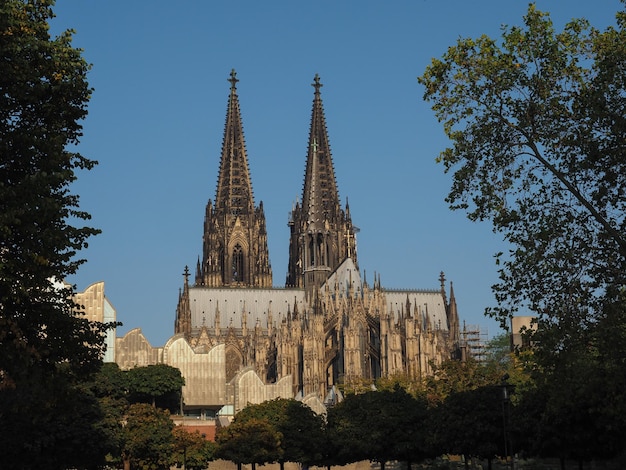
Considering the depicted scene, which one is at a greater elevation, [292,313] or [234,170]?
[234,170]

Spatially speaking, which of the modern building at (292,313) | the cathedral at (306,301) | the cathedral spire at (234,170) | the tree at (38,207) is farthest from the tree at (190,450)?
the cathedral spire at (234,170)

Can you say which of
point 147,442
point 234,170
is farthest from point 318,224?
point 147,442

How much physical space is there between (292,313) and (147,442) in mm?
65238

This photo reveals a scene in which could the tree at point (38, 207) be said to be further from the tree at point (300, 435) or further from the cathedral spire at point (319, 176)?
the cathedral spire at point (319, 176)

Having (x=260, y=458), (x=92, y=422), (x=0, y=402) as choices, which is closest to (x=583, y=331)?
(x=0, y=402)

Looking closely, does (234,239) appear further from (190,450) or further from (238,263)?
(190,450)

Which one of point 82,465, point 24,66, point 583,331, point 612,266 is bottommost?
point 82,465

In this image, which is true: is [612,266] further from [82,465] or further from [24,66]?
[82,465]

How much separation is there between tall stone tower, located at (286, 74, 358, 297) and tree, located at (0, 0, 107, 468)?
97.3 m

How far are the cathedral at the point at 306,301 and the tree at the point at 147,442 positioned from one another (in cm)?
4598

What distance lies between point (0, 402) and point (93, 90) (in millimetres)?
11793

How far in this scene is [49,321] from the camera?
78.5 feet

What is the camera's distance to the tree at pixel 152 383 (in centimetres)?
6871

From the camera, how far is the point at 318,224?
130 metres
